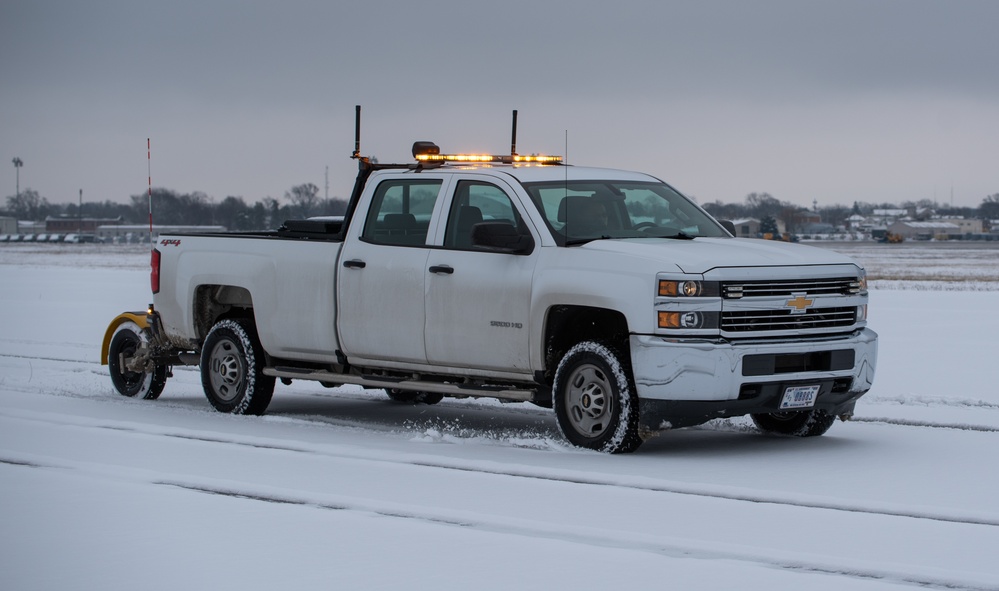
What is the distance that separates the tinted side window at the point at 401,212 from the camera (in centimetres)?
1116

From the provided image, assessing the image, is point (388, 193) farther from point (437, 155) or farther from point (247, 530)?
point (247, 530)

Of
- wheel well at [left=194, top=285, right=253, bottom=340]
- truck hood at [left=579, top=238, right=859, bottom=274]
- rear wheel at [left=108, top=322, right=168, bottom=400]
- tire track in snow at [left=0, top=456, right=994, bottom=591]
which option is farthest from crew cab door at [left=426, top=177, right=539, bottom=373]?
rear wheel at [left=108, top=322, right=168, bottom=400]

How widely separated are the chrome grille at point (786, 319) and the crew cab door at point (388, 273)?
2.45 metres

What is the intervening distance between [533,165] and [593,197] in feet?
3.44

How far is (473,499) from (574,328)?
2.53 m

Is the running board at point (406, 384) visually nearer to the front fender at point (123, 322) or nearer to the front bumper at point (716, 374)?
the front bumper at point (716, 374)

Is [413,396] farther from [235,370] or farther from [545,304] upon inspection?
[545,304]

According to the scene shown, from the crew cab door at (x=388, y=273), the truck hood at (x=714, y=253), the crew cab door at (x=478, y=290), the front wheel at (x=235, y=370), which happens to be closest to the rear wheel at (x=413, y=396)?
the front wheel at (x=235, y=370)

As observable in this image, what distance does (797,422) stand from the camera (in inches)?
428

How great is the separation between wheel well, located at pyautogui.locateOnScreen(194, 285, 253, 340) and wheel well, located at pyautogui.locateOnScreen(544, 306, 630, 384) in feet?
11.8

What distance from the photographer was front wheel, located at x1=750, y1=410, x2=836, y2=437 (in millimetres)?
10750

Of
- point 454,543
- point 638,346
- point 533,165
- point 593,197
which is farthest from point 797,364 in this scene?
point 454,543

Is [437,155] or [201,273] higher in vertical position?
[437,155]

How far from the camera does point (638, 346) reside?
949 centimetres
